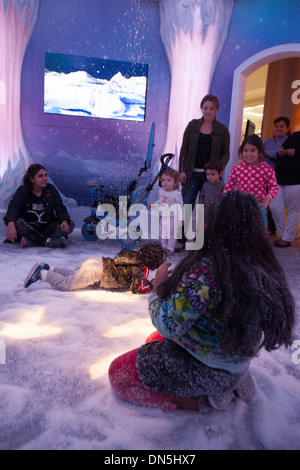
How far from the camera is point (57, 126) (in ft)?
18.5

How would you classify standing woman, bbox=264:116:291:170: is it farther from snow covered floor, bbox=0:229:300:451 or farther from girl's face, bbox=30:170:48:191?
snow covered floor, bbox=0:229:300:451

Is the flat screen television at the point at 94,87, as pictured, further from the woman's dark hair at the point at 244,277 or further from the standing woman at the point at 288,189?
the woman's dark hair at the point at 244,277

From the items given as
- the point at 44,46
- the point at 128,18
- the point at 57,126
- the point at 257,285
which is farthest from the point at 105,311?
the point at 128,18

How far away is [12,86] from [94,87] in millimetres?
1221

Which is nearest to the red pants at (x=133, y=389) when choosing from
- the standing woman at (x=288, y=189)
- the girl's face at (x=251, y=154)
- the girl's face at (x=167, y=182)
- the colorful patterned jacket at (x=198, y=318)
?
the colorful patterned jacket at (x=198, y=318)

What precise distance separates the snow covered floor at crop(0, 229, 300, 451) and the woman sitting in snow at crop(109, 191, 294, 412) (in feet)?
0.45

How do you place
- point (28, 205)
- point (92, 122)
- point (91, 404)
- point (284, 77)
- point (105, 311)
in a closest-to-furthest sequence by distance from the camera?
point (91, 404)
point (105, 311)
point (28, 205)
point (92, 122)
point (284, 77)

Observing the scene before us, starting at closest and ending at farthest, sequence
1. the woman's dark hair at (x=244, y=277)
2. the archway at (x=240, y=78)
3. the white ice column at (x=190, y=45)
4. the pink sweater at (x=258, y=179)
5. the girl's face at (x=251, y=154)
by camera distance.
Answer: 1. the woman's dark hair at (x=244, y=277)
2. the girl's face at (x=251, y=154)
3. the pink sweater at (x=258, y=179)
4. the archway at (x=240, y=78)
5. the white ice column at (x=190, y=45)

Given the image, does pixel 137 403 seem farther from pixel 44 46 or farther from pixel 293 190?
pixel 44 46

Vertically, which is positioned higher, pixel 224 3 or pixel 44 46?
pixel 224 3

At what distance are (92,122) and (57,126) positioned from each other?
0.55 meters

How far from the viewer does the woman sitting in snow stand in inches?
46.8

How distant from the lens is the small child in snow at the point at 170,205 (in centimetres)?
417

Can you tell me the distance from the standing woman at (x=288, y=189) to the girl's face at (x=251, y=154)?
1155 millimetres
